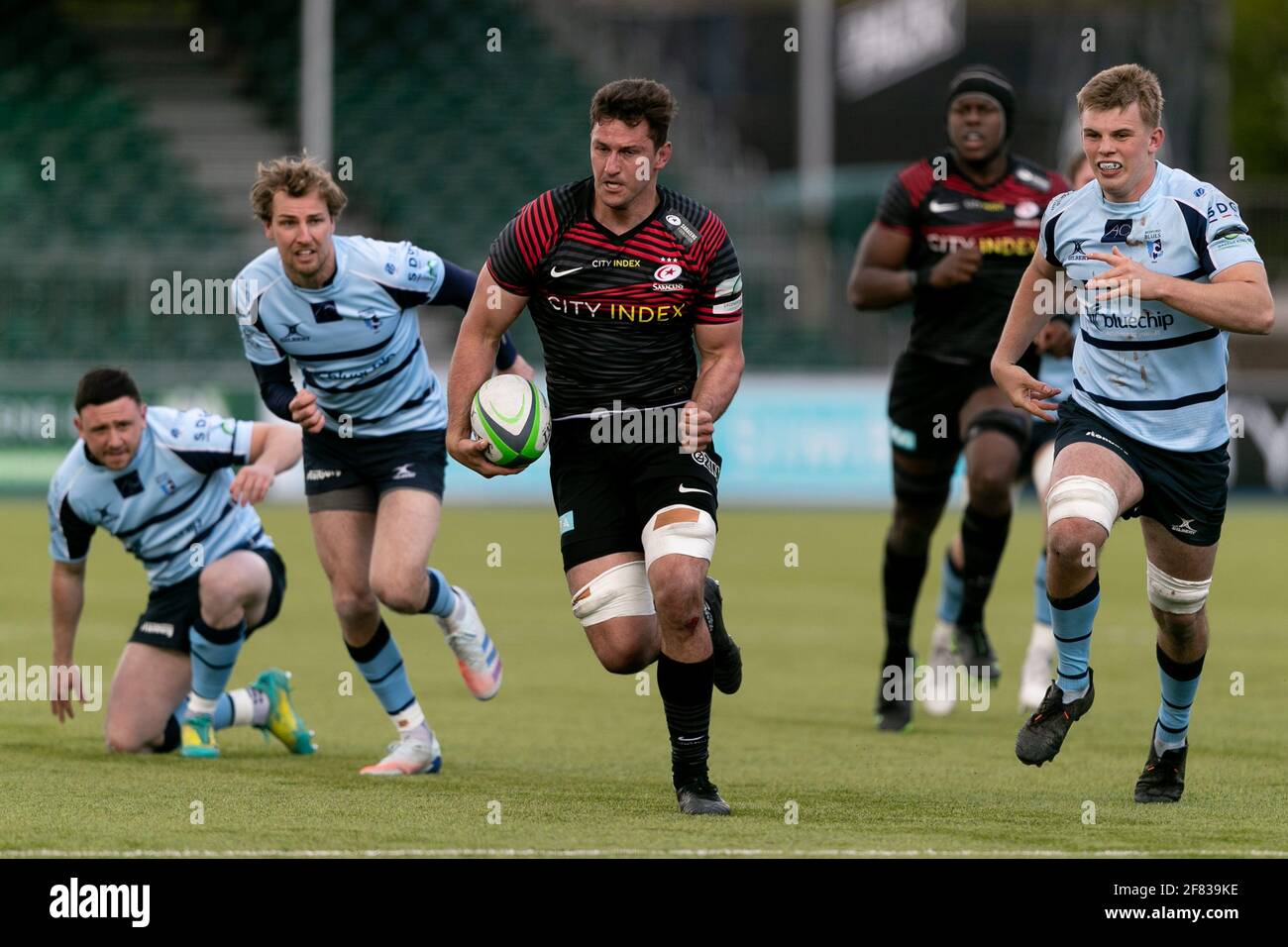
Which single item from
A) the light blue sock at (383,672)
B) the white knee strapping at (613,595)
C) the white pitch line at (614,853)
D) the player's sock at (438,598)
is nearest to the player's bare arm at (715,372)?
the white knee strapping at (613,595)

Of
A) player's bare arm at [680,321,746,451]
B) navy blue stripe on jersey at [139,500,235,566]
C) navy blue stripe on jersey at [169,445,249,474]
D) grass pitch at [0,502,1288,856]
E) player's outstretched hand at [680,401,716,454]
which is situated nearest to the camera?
grass pitch at [0,502,1288,856]

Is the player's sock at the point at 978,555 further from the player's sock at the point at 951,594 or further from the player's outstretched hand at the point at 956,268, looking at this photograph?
the player's outstretched hand at the point at 956,268

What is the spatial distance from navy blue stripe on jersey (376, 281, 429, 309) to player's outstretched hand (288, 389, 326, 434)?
1.84 ft

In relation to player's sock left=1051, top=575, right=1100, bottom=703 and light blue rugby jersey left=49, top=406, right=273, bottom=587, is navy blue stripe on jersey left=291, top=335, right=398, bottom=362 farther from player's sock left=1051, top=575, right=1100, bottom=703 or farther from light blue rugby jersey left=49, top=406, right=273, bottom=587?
player's sock left=1051, top=575, right=1100, bottom=703

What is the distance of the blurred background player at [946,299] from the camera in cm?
914

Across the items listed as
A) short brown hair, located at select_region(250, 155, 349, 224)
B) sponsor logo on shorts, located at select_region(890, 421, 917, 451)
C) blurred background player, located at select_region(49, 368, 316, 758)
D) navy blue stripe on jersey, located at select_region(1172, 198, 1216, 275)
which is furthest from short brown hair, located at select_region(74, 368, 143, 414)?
navy blue stripe on jersey, located at select_region(1172, 198, 1216, 275)

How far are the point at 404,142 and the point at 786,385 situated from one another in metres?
8.45

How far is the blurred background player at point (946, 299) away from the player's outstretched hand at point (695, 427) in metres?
2.81

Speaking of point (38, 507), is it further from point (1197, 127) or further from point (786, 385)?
point (1197, 127)

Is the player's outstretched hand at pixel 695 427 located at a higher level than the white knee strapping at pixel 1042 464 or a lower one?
higher

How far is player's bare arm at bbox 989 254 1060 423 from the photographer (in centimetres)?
674

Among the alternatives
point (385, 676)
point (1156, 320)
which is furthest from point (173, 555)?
point (1156, 320)

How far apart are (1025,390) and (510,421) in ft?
5.57

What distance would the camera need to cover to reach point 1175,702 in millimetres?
6902
